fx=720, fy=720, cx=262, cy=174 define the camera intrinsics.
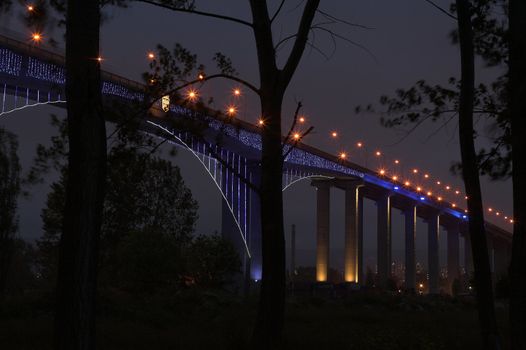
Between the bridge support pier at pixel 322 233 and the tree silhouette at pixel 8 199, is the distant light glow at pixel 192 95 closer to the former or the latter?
the tree silhouette at pixel 8 199

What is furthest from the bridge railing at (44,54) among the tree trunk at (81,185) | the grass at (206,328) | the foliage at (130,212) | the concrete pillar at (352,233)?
the concrete pillar at (352,233)

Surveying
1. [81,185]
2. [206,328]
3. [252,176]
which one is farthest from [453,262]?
[81,185]

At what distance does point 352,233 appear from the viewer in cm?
8238

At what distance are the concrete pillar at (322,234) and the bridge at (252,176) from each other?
11 centimetres

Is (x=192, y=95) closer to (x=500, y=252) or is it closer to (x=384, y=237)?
(x=384, y=237)

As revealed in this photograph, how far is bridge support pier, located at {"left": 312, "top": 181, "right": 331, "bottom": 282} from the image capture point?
79562mm

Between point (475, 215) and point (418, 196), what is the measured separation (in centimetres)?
8570

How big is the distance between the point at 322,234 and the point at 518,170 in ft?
227

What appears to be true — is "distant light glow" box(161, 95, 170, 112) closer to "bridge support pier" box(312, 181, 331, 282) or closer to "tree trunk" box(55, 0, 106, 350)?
"tree trunk" box(55, 0, 106, 350)

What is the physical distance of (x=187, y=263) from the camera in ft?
131

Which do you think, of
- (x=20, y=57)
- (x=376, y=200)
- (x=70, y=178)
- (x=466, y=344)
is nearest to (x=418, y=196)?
(x=376, y=200)

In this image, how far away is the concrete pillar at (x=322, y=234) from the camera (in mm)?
79562

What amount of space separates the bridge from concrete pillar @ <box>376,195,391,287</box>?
0.13 m

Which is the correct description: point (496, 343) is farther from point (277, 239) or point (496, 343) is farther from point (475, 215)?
point (277, 239)
